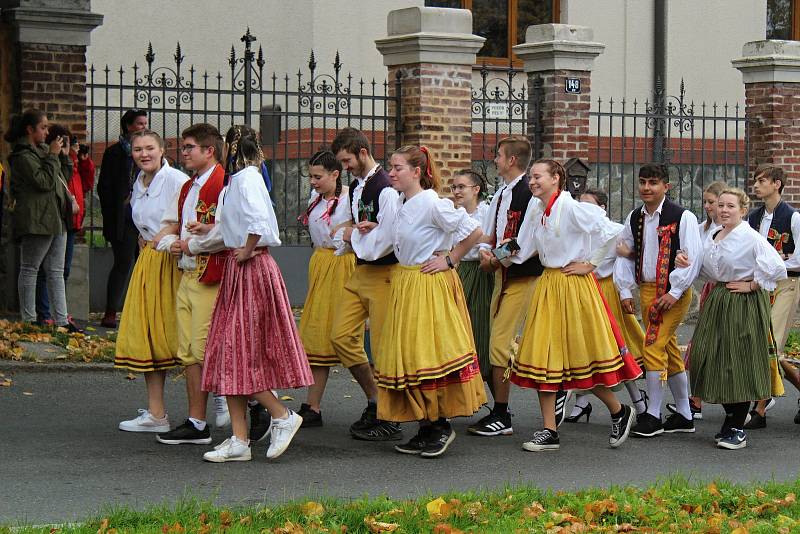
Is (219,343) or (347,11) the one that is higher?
(347,11)

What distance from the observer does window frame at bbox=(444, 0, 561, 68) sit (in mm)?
20172

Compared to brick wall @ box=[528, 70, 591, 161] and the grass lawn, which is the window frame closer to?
brick wall @ box=[528, 70, 591, 161]

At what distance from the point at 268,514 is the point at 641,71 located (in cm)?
1626

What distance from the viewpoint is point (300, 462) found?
7.77m

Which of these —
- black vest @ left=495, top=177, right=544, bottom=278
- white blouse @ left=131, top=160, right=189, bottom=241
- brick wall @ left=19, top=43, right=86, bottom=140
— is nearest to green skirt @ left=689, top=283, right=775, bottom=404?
black vest @ left=495, top=177, right=544, bottom=278

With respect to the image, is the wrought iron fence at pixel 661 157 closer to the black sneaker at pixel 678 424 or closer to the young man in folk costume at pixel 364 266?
the black sneaker at pixel 678 424

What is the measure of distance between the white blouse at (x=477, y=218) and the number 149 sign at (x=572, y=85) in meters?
5.73

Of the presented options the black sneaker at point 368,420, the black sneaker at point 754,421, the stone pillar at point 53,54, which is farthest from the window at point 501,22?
the black sneaker at point 368,420

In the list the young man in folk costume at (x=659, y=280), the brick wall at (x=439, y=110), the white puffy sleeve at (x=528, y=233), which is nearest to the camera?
the white puffy sleeve at (x=528, y=233)


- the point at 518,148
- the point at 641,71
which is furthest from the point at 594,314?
the point at 641,71

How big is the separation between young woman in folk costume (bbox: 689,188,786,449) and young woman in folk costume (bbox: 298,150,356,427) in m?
2.32

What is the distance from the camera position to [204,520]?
6074mm

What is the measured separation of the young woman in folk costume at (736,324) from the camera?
867cm

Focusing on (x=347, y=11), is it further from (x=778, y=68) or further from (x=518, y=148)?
(x=518, y=148)
